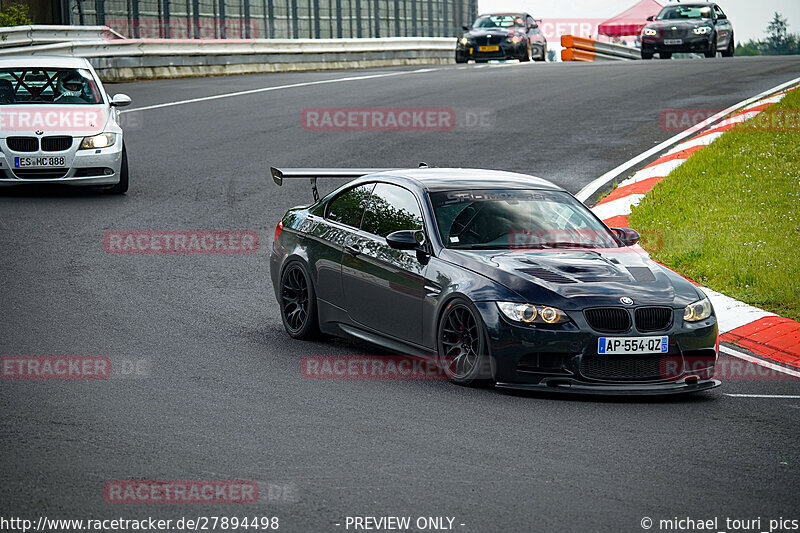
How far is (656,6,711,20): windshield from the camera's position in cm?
3719

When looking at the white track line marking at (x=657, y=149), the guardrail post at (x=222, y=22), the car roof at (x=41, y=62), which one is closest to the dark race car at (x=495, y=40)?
the white track line marking at (x=657, y=149)

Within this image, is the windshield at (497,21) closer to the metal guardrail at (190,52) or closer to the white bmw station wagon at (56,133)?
the metal guardrail at (190,52)

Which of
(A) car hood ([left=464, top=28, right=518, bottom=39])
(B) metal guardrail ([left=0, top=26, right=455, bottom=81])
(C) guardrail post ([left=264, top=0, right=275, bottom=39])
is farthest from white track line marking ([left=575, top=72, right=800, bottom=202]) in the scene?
(C) guardrail post ([left=264, top=0, right=275, bottom=39])

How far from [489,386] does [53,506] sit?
3.26 m

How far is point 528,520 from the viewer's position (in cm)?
509

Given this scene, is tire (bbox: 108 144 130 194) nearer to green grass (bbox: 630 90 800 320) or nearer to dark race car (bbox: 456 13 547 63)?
green grass (bbox: 630 90 800 320)

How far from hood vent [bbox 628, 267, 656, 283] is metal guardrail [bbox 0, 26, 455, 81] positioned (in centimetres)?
2208

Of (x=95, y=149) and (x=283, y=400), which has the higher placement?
(x=95, y=149)

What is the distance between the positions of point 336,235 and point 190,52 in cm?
2426

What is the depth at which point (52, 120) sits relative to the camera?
15.8 metres

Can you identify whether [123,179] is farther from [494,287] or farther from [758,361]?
[758,361]

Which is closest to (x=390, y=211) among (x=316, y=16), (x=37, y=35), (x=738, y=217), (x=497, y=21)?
(x=738, y=217)

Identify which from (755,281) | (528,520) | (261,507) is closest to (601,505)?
(528,520)

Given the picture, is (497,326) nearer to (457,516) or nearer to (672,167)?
(457,516)
